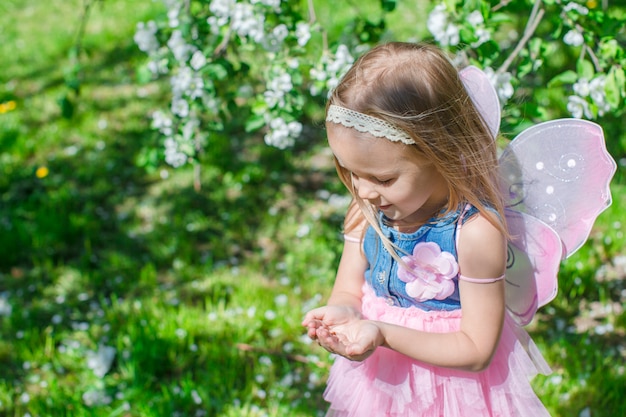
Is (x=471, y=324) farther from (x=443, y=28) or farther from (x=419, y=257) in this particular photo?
(x=443, y=28)

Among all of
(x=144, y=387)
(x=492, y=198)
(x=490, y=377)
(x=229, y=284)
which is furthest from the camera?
(x=229, y=284)

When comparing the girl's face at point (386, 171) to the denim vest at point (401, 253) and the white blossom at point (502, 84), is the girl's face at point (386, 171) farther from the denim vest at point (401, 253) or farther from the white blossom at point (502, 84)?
the white blossom at point (502, 84)

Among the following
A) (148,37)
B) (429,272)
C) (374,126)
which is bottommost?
(429,272)

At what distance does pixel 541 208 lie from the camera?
1.61 meters

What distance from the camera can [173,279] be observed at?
3070mm

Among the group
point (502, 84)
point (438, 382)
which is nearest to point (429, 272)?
point (438, 382)

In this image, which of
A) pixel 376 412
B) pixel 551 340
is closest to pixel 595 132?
pixel 376 412

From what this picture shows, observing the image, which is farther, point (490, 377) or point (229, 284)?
point (229, 284)

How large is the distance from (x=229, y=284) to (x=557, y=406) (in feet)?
4.72

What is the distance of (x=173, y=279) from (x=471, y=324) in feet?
6.30

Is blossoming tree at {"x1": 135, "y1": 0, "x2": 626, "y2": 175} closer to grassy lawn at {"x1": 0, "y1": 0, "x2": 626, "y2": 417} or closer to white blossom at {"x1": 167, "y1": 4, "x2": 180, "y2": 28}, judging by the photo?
white blossom at {"x1": 167, "y1": 4, "x2": 180, "y2": 28}

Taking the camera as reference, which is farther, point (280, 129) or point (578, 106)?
point (280, 129)

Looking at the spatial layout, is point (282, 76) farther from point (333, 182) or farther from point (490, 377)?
point (333, 182)

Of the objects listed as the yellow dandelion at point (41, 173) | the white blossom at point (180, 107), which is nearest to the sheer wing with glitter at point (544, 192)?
the white blossom at point (180, 107)
